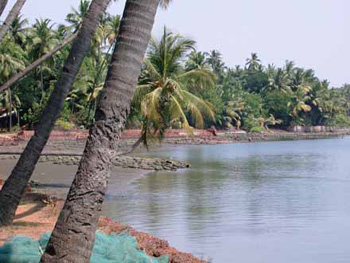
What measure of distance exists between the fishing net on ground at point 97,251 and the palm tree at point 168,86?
1339cm

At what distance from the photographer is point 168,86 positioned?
22.6 meters

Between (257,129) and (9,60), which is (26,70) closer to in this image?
(9,60)

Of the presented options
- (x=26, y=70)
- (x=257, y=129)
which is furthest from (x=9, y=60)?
(x=257, y=129)

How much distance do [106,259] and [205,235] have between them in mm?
8047

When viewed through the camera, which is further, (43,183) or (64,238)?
(43,183)

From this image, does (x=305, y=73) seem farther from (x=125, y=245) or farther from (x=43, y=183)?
(x=125, y=245)

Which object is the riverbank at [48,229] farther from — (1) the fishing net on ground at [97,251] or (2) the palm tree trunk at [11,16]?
(2) the palm tree trunk at [11,16]

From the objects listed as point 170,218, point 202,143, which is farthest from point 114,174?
point 202,143

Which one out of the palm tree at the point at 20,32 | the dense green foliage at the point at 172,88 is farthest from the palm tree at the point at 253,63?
the palm tree at the point at 20,32

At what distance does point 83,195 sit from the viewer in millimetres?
4891

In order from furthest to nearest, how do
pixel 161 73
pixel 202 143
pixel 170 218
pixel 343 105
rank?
pixel 343 105 → pixel 202 143 → pixel 161 73 → pixel 170 218

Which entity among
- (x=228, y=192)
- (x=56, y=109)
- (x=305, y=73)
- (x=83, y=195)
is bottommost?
(x=228, y=192)

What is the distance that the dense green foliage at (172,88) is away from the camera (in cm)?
2264

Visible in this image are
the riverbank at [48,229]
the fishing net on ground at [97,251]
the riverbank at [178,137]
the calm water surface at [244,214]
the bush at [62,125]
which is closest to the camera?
the fishing net on ground at [97,251]
